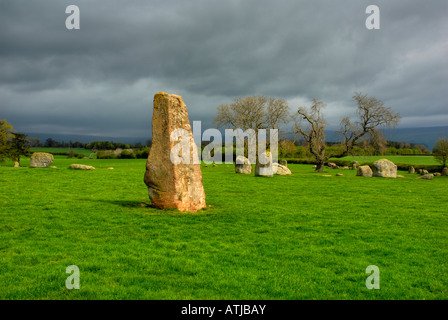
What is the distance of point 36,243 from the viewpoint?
26.0ft

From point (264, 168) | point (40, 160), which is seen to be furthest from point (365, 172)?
point (40, 160)

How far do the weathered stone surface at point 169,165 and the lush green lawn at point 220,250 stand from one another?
0.84m

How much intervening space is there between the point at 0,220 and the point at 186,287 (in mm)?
8289

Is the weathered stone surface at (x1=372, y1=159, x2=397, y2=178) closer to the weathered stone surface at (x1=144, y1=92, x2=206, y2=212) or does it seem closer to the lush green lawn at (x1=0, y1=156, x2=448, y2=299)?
→ the lush green lawn at (x1=0, y1=156, x2=448, y2=299)

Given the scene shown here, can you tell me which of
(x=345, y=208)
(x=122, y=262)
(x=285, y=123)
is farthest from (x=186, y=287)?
(x=285, y=123)

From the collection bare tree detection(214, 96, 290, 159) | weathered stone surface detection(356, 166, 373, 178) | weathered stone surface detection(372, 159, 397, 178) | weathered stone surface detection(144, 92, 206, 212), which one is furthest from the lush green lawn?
bare tree detection(214, 96, 290, 159)

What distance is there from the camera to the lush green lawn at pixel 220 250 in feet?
18.2

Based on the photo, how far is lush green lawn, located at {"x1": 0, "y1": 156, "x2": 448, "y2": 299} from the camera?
219 inches

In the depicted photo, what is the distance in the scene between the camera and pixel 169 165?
11.5 meters

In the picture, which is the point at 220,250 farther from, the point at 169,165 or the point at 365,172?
the point at 365,172

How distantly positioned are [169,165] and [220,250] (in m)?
4.82

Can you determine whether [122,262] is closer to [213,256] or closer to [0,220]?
[213,256]

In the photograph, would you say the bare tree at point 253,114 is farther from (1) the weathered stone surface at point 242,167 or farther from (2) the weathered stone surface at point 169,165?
(2) the weathered stone surface at point 169,165

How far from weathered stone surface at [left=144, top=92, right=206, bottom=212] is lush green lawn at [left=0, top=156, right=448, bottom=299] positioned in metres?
0.84
